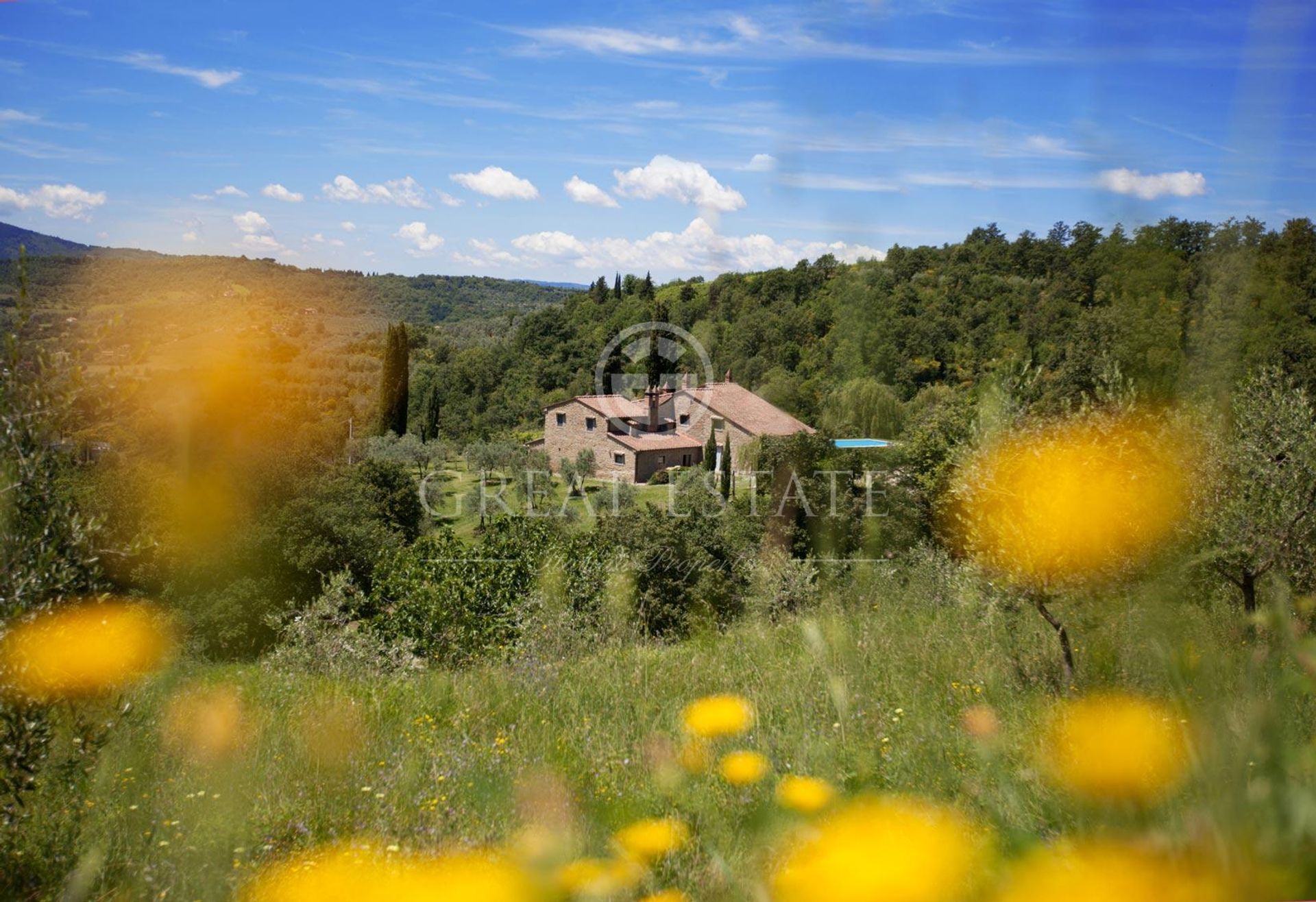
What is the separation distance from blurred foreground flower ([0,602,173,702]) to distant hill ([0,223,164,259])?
1.16 m

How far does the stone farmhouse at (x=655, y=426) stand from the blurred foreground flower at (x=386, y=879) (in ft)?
105

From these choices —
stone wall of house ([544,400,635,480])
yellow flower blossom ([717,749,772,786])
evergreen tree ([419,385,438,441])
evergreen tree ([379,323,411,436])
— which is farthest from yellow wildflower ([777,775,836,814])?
evergreen tree ([419,385,438,441])

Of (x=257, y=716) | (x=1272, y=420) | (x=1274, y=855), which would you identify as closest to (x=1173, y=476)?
(x=1272, y=420)

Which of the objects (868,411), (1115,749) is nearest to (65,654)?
(1115,749)

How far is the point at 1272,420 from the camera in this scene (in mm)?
6953

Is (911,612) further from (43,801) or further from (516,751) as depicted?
(43,801)

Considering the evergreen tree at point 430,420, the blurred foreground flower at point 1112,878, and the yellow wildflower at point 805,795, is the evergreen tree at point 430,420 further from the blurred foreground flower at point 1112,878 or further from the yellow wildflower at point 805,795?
the blurred foreground flower at point 1112,878

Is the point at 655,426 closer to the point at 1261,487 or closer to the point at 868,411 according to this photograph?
the point at 868,411

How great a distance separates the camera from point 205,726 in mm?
3883

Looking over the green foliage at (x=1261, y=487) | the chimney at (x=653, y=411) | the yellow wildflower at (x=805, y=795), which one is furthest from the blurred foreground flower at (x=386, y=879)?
the chimney at (x=653, y=411)

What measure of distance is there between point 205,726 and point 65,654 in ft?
4.80

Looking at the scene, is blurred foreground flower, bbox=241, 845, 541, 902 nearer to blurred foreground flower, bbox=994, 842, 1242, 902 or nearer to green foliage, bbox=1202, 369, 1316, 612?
blurred foreground flower, bbox=994, 842, 1242, 902

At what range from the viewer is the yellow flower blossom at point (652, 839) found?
218 cm

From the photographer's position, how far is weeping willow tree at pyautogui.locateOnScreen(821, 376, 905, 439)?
Answer: 32.2 m
